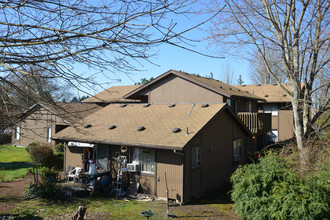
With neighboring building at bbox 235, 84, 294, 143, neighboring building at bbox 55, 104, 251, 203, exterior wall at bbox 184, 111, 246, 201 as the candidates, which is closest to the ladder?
neighboring building at bbox 55, 104, 251, 203

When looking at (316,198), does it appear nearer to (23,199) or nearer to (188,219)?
(188,219)

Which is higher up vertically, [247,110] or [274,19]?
[274,19]

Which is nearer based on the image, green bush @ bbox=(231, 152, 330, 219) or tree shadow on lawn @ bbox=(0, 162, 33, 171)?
green bush @ bbox=(231, 152, 330, 219)

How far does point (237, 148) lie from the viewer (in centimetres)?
1823

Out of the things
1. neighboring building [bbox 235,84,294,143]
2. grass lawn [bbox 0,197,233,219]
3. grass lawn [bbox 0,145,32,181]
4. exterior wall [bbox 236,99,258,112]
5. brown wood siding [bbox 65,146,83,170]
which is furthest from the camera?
neighboring building [bbox 235,84,294,143]

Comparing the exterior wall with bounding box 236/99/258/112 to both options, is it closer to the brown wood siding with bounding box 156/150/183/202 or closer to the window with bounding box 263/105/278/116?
the window with bounding box 263/105/278/116

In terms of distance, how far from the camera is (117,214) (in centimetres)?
1048

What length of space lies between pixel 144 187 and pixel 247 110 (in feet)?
44.2

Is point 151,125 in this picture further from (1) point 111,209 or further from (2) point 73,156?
(2) point 73,156

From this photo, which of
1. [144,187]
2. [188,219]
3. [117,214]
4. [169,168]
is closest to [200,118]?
[169,168]

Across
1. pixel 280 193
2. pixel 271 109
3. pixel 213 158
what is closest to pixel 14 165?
pixel 213 158

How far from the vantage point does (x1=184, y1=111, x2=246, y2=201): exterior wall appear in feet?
41.0

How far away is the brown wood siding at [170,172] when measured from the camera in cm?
1190

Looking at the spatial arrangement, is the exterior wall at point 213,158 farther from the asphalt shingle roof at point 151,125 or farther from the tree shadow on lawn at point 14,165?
the tree shadow on lawn at point 14,165
